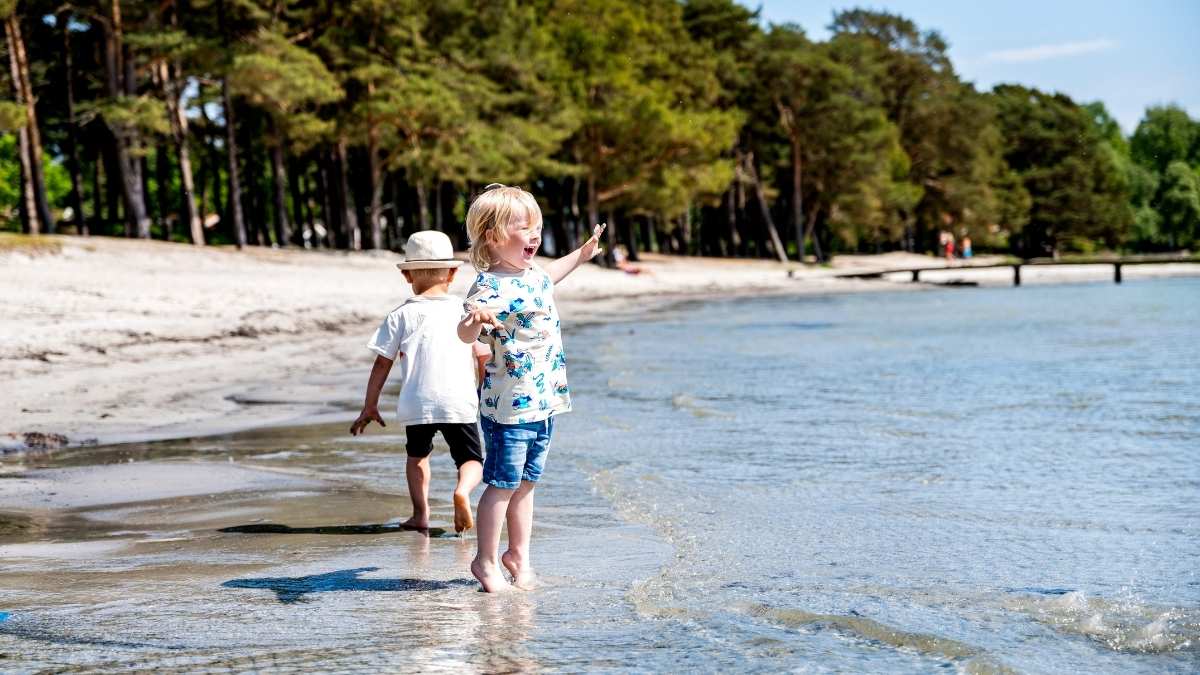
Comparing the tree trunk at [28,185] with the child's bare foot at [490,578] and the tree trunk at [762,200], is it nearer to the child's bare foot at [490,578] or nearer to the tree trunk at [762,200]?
the child's bare foot at [490,578]

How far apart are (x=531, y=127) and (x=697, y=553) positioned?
39.5m

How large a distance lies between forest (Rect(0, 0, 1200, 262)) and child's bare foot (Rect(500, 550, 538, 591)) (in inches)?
1095

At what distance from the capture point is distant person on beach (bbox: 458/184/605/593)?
4.59 m

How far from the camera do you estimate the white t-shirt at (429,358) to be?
566 cm

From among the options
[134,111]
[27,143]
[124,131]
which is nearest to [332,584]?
[134,111]

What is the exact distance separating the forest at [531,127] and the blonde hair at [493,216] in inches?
1090

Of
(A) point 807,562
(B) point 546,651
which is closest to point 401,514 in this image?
(A) point 807,562

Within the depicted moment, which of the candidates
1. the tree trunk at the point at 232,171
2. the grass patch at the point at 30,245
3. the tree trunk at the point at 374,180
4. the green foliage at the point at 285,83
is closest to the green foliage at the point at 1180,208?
the tree trunk at the point at 374,180

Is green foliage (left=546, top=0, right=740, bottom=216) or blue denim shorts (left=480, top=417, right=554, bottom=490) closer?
blue denim shorts (left=480, top=417, right=554, bottom=490)

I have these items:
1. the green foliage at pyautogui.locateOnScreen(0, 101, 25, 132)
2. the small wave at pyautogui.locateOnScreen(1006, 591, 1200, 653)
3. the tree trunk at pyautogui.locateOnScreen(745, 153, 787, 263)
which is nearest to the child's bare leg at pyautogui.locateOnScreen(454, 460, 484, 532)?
the small wave at pyautogui.locateOnScreen(1006, 591, 1200, 653)

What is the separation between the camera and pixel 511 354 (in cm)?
462

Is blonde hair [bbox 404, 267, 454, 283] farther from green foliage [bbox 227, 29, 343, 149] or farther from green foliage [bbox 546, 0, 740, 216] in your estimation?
green foliage [bbox 546, 0, 740, 216]

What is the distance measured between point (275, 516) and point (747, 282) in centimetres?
4567

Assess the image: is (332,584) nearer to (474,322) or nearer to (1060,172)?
(474,322)
